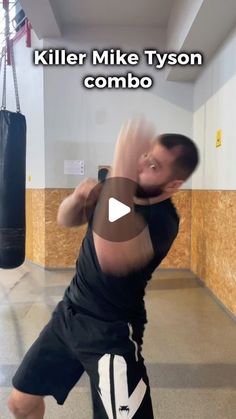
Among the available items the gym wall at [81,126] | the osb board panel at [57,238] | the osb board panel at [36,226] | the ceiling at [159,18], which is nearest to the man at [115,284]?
the ceiling at [159,18]

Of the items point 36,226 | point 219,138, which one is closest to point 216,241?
point 219,138

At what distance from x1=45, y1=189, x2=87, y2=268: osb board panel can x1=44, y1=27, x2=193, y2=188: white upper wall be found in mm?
141

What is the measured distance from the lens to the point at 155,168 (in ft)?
2.46

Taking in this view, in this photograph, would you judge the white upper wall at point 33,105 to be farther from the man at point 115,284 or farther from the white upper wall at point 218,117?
the man at point 115,284

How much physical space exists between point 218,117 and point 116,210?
8.55ft

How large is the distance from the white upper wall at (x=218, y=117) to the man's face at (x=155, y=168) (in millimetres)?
1645

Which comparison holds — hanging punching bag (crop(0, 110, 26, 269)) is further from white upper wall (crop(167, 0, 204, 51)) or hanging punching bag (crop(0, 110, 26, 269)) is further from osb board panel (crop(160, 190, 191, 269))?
osb board panel (crop(160, 190, 191, 269))

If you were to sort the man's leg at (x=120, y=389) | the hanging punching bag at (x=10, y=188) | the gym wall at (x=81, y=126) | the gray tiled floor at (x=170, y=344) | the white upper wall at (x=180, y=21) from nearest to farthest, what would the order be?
1. the man's leg at (x=120, y=389)
2. the gray tiled floor at (x=170, y=344)
3. the hanging punching bag at (x=10, y=188)
4. the white upper wall at (x=180, y=21)
5. the gym wall at (x=81, y=126)

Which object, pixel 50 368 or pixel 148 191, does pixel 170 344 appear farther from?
pixel 148 191

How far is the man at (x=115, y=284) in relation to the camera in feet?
2.45

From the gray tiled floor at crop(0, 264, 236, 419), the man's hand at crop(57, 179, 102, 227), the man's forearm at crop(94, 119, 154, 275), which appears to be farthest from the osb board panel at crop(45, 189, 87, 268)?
the man's forearm at crop(94, 119, 154, 275)

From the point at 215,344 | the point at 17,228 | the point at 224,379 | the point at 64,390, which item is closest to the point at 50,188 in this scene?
the point at 17,228

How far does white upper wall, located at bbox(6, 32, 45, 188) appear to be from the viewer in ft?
13.6

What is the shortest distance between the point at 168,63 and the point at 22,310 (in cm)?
267
